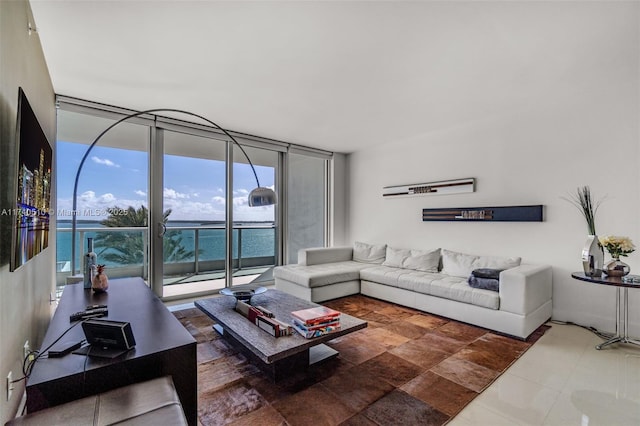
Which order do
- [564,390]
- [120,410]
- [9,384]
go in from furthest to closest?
[564,390] → [9,384] → [120,410]

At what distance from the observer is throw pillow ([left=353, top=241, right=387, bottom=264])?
198 inches

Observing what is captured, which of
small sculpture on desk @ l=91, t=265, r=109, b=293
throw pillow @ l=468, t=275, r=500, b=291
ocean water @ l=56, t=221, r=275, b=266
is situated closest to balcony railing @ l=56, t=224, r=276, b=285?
ocean water @ l=56, t=221, r=275, b=266

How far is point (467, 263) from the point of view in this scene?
384 cm

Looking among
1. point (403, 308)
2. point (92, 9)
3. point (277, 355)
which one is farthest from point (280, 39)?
point (403, 308)

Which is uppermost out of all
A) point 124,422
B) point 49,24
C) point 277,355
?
point 49,24

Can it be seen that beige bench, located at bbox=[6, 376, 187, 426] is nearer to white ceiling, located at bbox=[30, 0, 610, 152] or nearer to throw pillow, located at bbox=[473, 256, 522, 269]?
white ceiling, located at bbox=[30, 0, 610, 152]

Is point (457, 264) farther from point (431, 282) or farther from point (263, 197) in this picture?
point (263, 197)

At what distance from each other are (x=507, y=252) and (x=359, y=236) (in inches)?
102

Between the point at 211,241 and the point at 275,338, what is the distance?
292cm

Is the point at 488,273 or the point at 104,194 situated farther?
the point at 104,194

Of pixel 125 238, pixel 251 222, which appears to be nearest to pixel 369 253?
pixel 251 222

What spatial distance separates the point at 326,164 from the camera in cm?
605

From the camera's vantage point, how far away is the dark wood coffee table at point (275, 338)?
6.42 ft

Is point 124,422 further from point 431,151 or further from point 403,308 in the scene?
point 431,151
